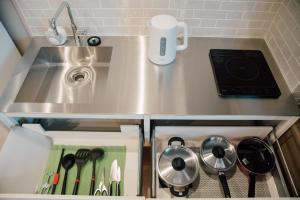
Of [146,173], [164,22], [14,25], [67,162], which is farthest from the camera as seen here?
[146,173]

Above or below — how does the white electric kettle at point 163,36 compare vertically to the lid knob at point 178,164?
above

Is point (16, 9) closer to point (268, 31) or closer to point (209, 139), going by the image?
point (209, 139)

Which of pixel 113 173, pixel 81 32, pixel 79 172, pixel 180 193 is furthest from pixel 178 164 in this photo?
pixel 81 32

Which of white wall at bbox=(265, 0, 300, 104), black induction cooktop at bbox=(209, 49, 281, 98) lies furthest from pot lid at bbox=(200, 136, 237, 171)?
white wall at bbox=(265, 0, 300, 104)

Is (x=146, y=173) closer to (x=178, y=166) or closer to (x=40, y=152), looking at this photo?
(x=178, y=166)

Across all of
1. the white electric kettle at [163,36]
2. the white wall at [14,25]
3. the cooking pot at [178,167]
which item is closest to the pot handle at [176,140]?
the cooking pot at [178,167]

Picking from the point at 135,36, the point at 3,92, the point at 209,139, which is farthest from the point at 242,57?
the point at 3,92

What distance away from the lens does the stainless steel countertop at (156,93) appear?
36.8 inches

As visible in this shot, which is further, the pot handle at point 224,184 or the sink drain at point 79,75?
the sink drain at point 79,75

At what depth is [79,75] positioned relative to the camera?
1.22 meters

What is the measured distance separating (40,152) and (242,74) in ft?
3.49

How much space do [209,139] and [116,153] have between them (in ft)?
1.51

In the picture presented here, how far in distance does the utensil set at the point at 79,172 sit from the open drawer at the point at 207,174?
198 millimetres

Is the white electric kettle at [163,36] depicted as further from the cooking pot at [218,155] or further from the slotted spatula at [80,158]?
the slotted spatula at [80,158]
